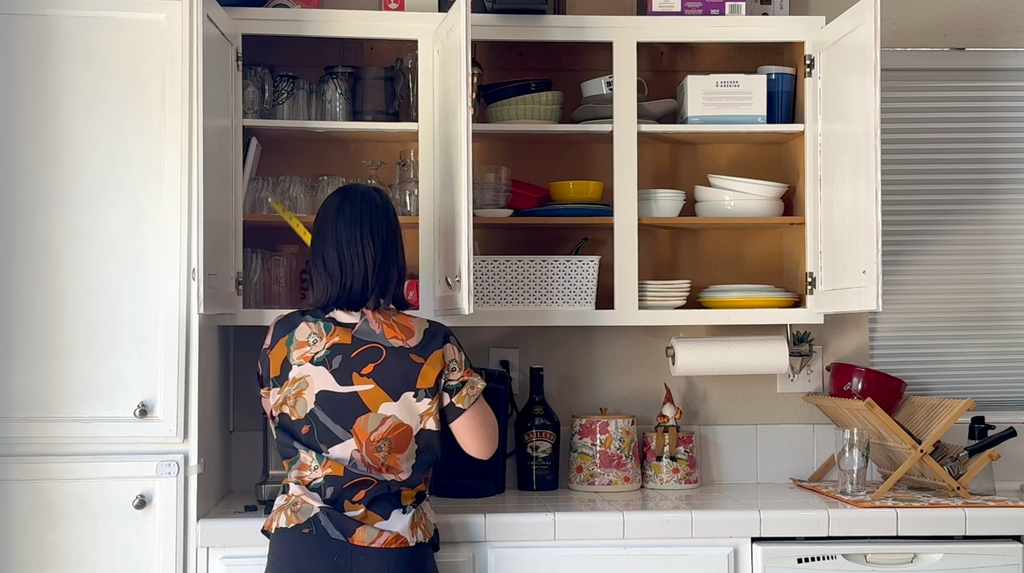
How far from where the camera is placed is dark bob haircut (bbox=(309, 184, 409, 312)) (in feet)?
6.46

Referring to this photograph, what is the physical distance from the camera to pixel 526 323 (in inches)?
98.2

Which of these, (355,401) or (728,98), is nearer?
(355,401)

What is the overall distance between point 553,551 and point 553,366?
0.65 m


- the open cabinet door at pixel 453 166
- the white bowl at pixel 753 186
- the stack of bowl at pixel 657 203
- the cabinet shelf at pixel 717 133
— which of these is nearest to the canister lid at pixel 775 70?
the cabinet shelf at pixel 717 133

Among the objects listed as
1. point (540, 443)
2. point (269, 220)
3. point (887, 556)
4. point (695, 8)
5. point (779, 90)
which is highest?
point (695, 8)

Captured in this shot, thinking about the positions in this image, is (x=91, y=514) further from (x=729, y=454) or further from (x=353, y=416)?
(x=729, y=454)

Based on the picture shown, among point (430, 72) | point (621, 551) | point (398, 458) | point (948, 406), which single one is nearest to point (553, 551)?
point (621, 551)

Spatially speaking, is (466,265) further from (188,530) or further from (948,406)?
(948,406)

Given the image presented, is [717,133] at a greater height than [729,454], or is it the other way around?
[717,133]

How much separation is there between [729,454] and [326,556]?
4.28 feet

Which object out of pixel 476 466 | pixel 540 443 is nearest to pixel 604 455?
pixel 540 443

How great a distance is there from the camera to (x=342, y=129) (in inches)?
98.3

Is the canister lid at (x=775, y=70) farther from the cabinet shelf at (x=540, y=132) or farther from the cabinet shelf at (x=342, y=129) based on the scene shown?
the cabinet shelf at (x=342, y=129)

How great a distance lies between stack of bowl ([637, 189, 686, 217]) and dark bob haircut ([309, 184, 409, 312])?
79 centimetres
